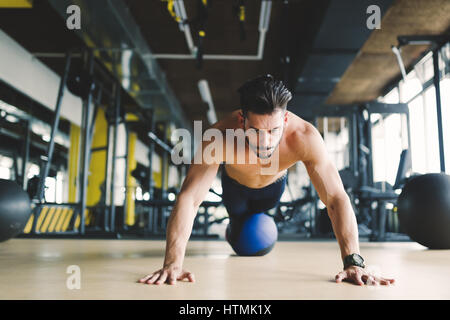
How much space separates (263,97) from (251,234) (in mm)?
1165

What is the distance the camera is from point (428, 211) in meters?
2.88

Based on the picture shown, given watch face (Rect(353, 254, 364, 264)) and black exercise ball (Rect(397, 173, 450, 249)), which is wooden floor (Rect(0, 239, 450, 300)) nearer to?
watch face (Rect(353, 254, 364, 264))

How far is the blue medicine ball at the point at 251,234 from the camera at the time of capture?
2404 millimetres

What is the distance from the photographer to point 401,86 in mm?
7488

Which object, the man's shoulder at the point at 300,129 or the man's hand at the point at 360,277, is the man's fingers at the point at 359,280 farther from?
the man's shoulder at the point at 300,129

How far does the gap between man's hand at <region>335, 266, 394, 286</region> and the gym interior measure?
0.04 meters

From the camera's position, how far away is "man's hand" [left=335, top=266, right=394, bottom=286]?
1.31 meters

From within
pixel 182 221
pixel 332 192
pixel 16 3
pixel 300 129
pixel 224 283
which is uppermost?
pixel 16 3

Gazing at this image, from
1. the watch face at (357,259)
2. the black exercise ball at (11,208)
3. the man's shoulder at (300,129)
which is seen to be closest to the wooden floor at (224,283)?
the watch face at (357,259)

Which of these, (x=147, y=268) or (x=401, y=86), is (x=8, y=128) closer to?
(x=147, y=268)

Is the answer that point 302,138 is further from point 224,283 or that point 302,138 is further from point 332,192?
point 224,283

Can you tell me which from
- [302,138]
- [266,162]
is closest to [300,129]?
[302,138]
